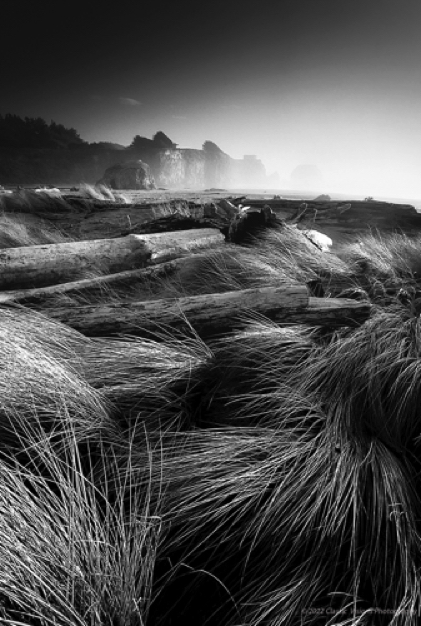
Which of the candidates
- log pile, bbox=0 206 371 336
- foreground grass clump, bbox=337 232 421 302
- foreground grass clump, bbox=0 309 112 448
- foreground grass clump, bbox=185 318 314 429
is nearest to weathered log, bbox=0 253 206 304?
log pile, bbox=0 206 371 336

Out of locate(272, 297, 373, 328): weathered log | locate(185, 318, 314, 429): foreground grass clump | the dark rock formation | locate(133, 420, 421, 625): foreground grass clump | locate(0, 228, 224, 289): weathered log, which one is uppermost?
the dark rock formation

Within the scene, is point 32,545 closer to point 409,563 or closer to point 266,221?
point 409,563

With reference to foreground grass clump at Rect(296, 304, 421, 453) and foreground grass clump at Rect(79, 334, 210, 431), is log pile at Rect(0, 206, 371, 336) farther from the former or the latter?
foreground grass clump at Rect(296, 304, 421, 453)

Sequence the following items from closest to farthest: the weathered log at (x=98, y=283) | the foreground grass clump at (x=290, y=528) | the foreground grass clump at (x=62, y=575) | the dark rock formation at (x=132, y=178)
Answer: the foreground grass clump at (x=62, y=575)
the foreground grass clump at (x=290, y=528)
the weathered log at (x=98, y=283)
the dark rock formation at (x=132, y=178)

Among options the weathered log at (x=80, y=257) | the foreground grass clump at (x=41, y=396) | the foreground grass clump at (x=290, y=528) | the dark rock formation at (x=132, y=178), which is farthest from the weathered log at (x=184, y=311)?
the dark rock formation at (x=132, y=178)

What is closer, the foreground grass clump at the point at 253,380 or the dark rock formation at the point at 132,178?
the foreground grass clump at the point at 253,380

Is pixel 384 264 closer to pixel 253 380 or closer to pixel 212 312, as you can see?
pixel 212 312

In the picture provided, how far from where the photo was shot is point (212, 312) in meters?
1.97

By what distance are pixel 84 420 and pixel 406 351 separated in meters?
1.65

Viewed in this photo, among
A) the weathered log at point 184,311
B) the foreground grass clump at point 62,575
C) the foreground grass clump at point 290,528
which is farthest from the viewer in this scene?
the weathered log at point 184,311

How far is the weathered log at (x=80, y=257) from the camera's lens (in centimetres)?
288

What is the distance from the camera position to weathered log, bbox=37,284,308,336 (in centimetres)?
185

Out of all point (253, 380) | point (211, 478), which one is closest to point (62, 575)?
point (211, 478)

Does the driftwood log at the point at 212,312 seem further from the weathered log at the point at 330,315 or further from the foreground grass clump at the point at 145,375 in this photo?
the foreground grass clump at the point at 145,375
